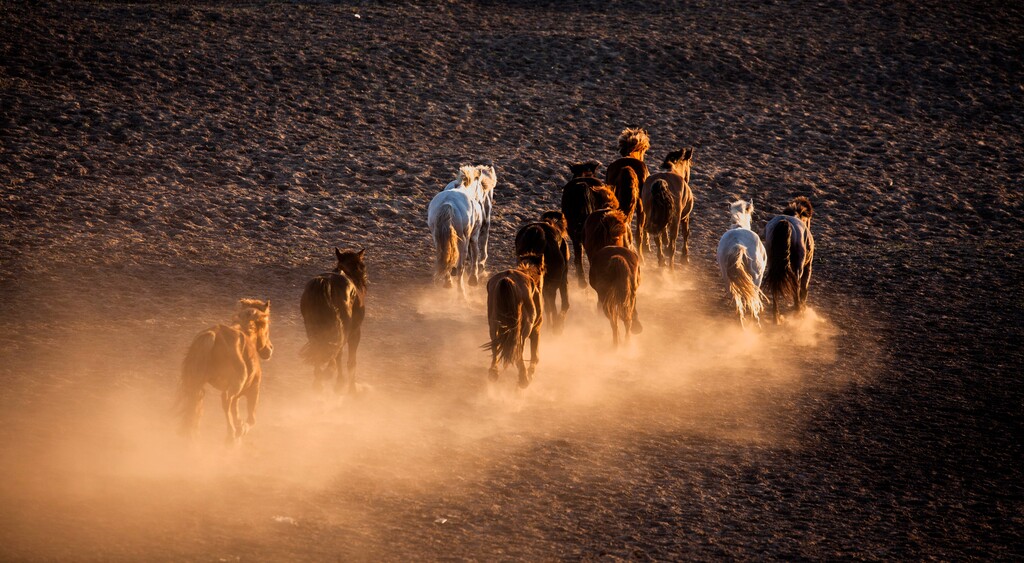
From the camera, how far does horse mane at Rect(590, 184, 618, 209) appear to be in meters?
12.3

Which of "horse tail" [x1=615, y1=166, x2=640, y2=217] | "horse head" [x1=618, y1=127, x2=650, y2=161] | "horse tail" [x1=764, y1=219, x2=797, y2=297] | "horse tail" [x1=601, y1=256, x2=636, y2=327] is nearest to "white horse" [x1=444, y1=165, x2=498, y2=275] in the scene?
"horse tail" [x1=615, y1=166, x2=640, y2=217]

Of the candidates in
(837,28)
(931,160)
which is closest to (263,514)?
(931,160)

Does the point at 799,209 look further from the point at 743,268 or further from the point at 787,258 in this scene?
the point at 743,268

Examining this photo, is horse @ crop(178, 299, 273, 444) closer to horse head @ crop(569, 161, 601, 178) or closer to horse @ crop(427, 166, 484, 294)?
horse @ crop(427, 166, 484, 294)

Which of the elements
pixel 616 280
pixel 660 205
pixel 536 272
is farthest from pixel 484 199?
pixel 536 272

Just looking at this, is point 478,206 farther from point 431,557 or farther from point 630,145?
point 431,557

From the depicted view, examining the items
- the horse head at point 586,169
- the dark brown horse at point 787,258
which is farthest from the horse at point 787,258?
the horse head at point 586,169

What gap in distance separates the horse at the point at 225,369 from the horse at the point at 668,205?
6520 mm

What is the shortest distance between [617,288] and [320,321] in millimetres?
3415

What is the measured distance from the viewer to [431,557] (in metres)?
6.52

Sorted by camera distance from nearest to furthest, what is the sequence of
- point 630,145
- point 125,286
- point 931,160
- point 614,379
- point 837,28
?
point 614,379
point 125,286
point 630,145
point 931,160
point 837,28

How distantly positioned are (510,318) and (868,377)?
3.98m

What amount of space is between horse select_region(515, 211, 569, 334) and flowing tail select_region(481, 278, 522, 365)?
4.36ft

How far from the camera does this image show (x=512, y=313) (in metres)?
9.12
